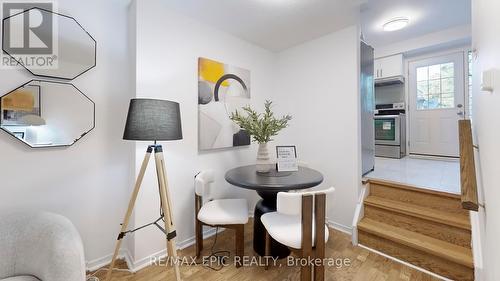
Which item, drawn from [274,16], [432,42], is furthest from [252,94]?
[432,42]

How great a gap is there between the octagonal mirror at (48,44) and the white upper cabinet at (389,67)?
4619 millimetres

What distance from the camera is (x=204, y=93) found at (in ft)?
7.66

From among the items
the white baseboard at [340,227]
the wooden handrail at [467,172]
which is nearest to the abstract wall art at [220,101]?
the white baseboard at [340,227]

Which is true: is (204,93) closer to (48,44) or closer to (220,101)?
(220,101)

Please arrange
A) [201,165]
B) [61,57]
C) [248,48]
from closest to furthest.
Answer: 1. [61,57]
2. [201,165]
3. [248,48]

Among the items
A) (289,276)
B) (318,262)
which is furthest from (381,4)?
(289,276)

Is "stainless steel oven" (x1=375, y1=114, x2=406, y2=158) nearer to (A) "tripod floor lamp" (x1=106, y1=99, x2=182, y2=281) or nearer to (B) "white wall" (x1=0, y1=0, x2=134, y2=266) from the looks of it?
(A) "tripod floor lamp" (x1=106, y1=99, x2=182, y2=281)

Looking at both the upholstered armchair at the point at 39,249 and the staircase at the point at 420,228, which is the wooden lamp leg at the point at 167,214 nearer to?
the upholstered armchair at the point at 39,249

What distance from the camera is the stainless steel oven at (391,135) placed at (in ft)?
13.2

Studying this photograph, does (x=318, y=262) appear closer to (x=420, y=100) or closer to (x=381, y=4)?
(x=381, y=4)

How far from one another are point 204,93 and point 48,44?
4.18 feet

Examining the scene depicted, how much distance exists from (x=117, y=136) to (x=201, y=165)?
848 mm

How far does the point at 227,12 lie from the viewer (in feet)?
7.10

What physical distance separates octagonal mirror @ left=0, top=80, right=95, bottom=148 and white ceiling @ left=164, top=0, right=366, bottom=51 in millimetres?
1187
